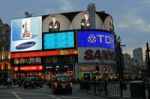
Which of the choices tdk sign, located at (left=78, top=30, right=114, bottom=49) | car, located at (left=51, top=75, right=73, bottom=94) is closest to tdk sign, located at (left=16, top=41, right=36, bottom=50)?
→ tdk sign, located at (left=78, top=30, right=114, bottom=49)

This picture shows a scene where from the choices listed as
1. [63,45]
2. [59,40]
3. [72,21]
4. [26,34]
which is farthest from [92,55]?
[26,34]

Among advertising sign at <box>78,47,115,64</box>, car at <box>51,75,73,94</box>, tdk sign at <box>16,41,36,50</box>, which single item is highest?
tdk sign at <box>16,41,36,50</box>

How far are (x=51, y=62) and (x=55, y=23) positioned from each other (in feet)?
41.5

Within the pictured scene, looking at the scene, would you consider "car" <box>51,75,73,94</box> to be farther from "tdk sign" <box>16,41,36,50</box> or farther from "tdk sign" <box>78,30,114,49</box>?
"tdk sign" <box>16,41,36,50</box>

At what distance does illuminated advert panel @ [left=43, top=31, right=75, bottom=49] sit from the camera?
117m

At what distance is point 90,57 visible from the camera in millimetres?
116688

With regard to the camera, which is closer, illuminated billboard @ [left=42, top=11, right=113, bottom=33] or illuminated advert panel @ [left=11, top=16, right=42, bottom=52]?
illuminated advert panel @ [left=11, top=16, right=42, bottom=52]

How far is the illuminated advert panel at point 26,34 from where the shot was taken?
122 m

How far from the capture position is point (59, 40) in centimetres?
11788

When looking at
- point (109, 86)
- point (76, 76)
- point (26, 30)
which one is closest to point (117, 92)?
point (109, 86)

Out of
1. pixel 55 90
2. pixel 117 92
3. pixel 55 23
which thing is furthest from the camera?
pixel 55 23

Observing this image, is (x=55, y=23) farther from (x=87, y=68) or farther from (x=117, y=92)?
(x=117, y=92)

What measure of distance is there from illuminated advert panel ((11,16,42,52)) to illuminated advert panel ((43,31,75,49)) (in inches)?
104

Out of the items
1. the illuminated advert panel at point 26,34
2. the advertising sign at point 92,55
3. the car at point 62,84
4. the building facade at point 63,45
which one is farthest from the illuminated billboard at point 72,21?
the car at point 62,84
